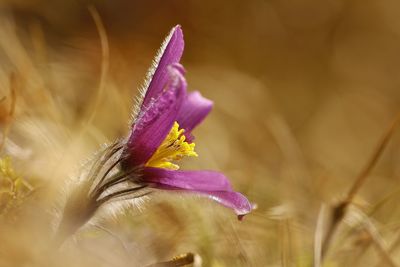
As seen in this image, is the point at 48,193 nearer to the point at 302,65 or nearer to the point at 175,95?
the point at 175,95

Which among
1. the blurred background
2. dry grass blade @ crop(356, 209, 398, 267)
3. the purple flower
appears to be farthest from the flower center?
dry grass blade @ crop(356, 209, 398, 267)

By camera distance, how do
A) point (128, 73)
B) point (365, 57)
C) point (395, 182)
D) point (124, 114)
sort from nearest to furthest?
point (124, 114) < point (395, 182) < point (128, 73) < point (365, 57)

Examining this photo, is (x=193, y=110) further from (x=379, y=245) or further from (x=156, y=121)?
(x=379, y=245)

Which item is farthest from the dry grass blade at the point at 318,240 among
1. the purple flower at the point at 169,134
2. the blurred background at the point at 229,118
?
the purple flower at the point at 169,134

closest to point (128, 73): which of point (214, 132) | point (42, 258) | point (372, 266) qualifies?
point (214, 132)

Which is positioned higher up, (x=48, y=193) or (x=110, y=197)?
(x=110, y=197)

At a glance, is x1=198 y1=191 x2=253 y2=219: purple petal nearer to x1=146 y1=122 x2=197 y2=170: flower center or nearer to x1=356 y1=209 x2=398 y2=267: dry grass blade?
x1=146 y1=122 x2=197 y2=170: flower center
